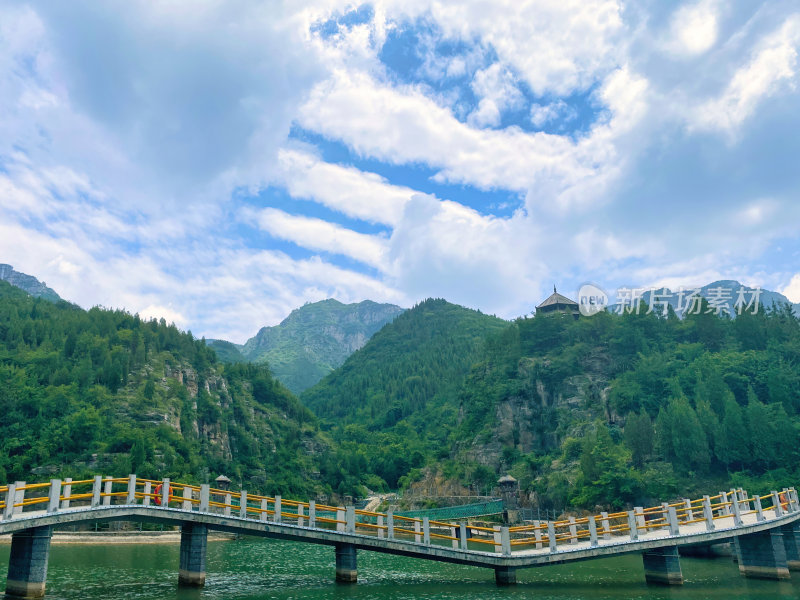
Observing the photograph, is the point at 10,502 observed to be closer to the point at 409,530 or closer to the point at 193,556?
the point at 193,556

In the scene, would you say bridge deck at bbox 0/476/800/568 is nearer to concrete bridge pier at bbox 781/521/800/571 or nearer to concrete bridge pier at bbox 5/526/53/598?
concrete bridge pier at bbox 5/526/53/598

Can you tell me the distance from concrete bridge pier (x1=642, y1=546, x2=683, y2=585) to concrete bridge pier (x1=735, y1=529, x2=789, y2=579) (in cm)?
520

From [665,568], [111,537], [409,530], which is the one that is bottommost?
[665,568]

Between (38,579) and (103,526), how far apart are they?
34.3m

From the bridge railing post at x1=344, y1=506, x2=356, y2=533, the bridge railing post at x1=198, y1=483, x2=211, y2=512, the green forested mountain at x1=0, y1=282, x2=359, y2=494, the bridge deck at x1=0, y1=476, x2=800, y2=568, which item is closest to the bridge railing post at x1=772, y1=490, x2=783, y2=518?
the bridge deck at x1=0, y1=476, x2=800, y2=568

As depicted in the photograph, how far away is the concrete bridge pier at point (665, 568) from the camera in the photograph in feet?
79.2

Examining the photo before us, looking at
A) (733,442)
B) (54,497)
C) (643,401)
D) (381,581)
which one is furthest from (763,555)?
(643,401)

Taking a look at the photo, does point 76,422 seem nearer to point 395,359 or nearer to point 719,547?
point 719,547

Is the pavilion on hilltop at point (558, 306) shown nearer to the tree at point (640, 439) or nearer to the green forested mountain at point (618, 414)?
the green forested mountain at point (618, 414)

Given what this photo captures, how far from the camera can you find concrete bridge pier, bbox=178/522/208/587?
78.1ft

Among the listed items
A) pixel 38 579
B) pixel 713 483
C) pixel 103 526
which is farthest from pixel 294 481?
pixel 38 579

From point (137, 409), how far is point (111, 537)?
31898 mm

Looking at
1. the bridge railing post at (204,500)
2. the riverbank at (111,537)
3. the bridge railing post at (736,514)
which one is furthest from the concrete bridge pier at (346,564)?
the riverbank at (111,537)

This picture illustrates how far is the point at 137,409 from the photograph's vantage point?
77.1 m
